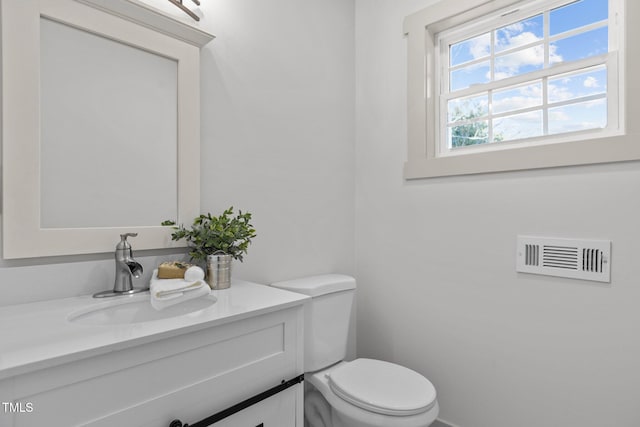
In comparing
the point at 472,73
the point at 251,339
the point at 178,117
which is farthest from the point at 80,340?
the point at 472,73

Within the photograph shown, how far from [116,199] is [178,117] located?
38 centimetres

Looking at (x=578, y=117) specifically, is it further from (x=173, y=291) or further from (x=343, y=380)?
(x=173, y=291)

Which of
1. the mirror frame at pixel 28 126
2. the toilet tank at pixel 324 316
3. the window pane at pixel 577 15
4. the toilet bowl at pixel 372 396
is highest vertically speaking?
the window pane at pixel 577 15

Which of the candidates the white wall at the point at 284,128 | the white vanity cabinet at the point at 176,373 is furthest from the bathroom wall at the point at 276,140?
the white vanity cabinet at the point at 176,373

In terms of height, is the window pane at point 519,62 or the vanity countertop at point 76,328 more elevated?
the window pane at point 519,62

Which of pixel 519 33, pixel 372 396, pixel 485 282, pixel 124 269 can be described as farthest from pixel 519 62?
pixel 124 269

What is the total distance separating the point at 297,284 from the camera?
64.9 inches

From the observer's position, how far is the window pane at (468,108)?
1.75 meters

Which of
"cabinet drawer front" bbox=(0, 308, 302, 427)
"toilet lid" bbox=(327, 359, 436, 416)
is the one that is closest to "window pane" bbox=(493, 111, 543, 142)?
"toilet lid" bbox=(327, 359, 436, 416)

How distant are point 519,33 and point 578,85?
372 millimetres

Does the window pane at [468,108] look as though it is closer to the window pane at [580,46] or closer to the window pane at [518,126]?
the window pane at [518,126]

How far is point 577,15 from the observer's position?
1477 mm

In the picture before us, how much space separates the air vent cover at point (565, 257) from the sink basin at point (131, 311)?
1281mm

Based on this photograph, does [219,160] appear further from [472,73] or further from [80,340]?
[472,73]
